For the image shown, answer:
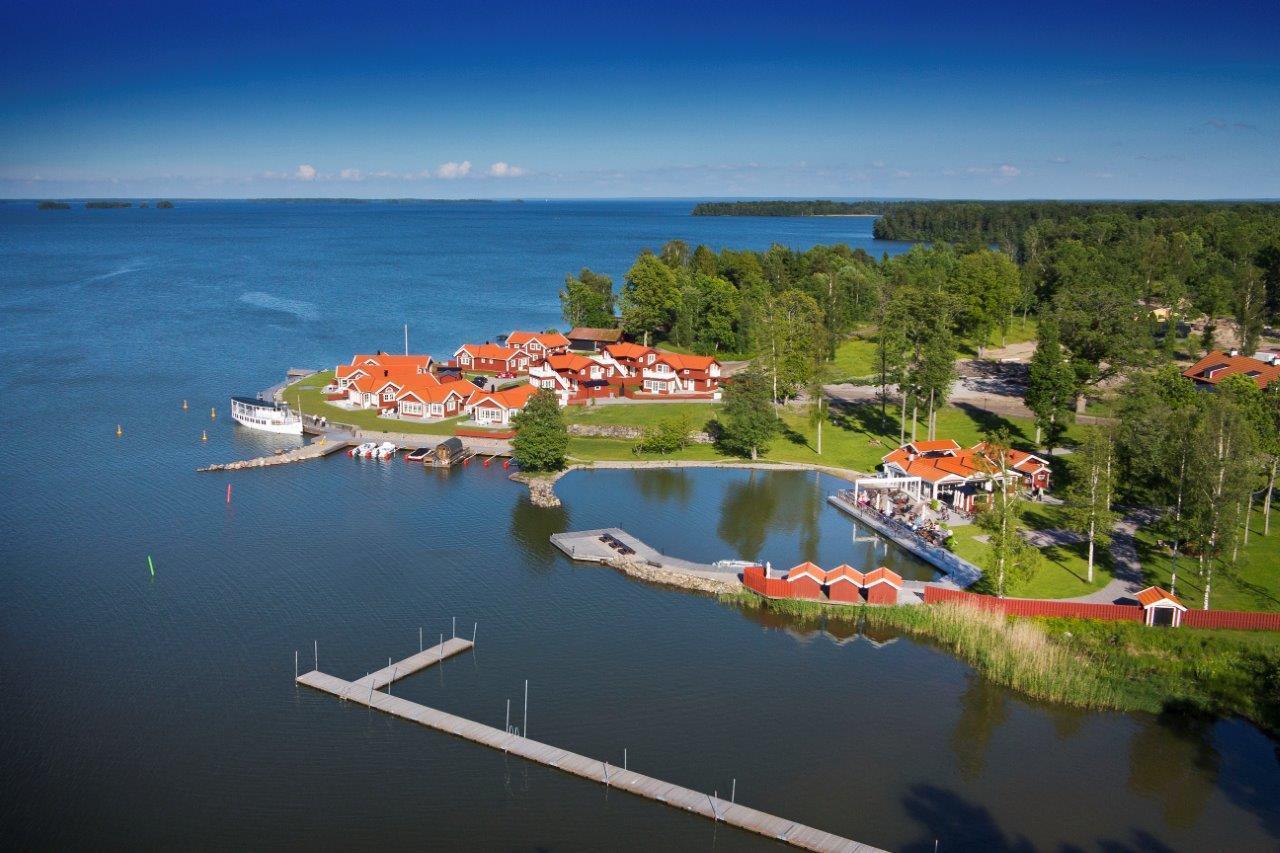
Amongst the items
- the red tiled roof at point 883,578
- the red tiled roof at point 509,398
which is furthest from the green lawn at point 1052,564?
the red tiled roof at point 509,398

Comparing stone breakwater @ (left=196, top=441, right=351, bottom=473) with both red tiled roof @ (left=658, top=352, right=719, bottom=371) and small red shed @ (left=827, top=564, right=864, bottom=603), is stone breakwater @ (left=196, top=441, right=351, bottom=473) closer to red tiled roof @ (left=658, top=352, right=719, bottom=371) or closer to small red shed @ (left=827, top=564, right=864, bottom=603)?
red tiled roof @ (left=658, top=352, right=719, bottom=371)

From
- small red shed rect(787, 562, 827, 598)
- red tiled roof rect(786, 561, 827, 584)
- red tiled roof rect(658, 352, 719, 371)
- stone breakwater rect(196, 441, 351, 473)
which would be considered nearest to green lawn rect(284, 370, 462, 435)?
stone breakwater rect(196, 441, 351, 473)

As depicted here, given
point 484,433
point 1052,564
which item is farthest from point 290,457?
point 1052,564

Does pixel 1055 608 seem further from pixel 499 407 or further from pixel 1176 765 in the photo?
pixel 499 407

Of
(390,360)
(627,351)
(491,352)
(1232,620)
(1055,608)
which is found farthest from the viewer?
(491,352)

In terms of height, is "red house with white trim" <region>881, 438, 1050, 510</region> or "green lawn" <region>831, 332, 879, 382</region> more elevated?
"green lawn" <region>831, 332, 879, 382</region>

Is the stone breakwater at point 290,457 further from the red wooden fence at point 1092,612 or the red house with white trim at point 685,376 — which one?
the red wooden fence at point 1092,612
